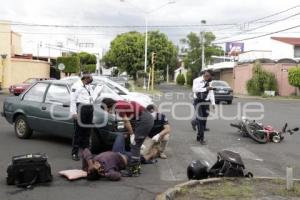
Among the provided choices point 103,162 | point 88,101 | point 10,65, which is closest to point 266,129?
point 88,101

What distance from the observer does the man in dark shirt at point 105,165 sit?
8.24 metres

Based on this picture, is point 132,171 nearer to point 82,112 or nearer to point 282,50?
point 82,112

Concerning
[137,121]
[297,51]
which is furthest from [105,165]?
[297,51]

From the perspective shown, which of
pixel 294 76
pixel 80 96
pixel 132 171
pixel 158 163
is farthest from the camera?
pixel 294 76

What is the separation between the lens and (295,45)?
63.6 meters

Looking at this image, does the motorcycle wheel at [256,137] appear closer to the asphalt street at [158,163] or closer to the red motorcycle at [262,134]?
the red motorcycle at [262,134]

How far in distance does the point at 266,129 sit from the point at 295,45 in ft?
174

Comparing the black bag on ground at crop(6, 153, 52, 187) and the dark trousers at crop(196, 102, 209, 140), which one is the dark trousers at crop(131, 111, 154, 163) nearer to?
the black bag on ground at crop(6, 153, 52, 187)

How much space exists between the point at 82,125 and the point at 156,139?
1.45 meters

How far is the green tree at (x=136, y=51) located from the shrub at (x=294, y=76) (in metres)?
26.7

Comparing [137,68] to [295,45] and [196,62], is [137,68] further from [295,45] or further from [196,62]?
[295,45]

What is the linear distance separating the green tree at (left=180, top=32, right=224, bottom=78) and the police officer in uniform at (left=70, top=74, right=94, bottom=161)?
2497 inches

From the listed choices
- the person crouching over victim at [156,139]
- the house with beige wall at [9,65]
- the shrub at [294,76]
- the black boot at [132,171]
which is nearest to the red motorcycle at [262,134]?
the person crouching over victim at [156,139]

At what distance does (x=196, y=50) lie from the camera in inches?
3027
